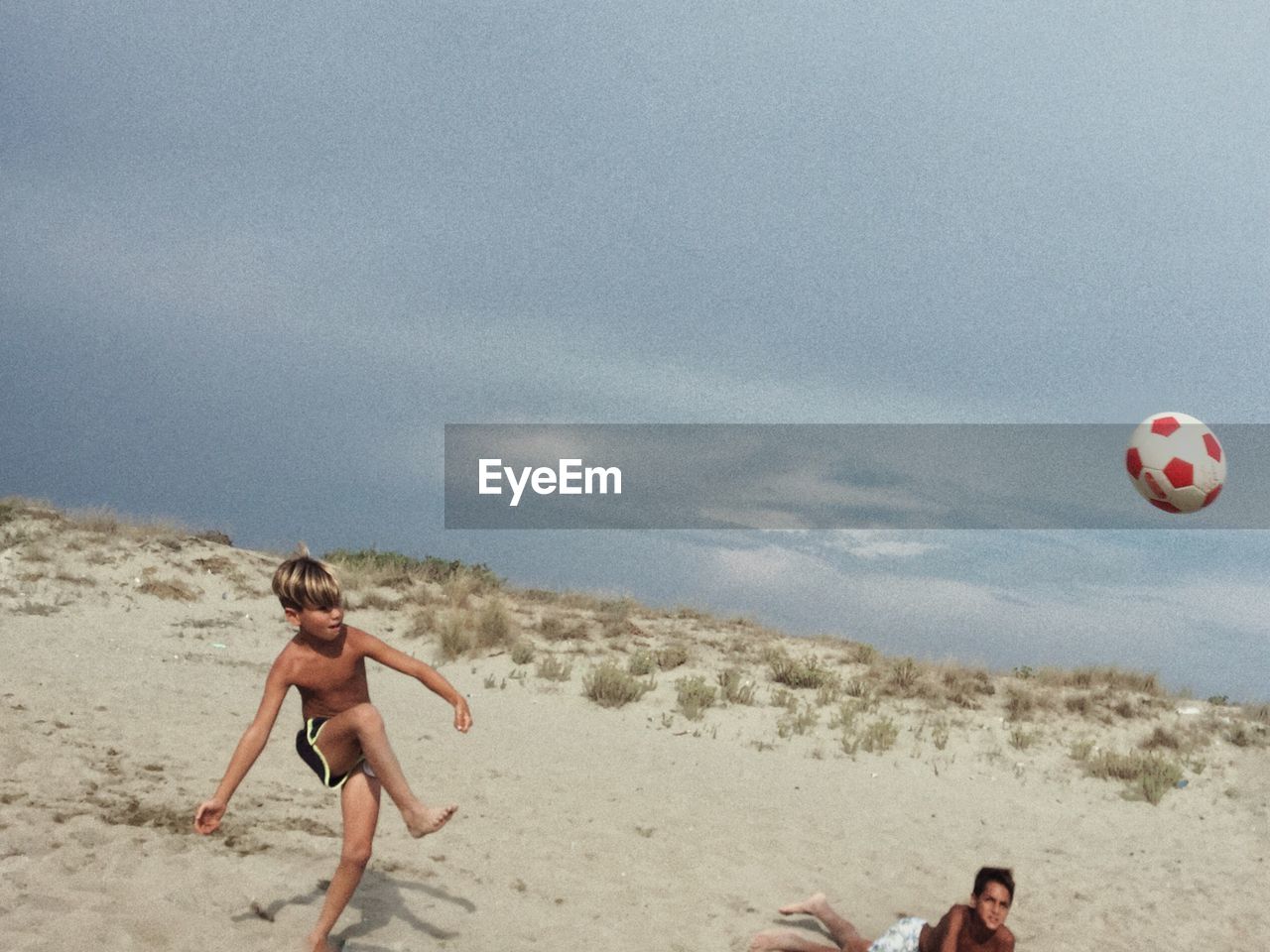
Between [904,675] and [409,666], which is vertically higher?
[409,666]

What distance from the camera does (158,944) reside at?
6.32m

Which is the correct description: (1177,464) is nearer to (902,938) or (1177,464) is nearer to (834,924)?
(834,924)

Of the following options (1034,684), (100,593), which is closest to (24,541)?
(100,593)

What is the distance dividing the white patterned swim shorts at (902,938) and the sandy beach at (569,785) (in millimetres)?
1541

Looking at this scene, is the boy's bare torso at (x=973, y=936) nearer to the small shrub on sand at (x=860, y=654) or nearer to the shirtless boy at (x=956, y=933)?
the shirtless boy at (x=956, y=933)

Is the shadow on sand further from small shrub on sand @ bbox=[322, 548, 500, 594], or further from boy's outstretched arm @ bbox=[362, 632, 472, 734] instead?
small shrub on sand @ bbox=[322, 548, 500, 594]

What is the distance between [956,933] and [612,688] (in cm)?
927

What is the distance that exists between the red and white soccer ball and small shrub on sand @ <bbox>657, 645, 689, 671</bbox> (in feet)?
23.5

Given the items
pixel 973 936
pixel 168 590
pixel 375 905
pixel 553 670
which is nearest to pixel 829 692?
pixel 553 670

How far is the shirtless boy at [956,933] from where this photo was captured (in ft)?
17.7

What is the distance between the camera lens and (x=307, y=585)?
210 inches

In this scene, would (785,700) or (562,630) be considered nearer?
(785,700)

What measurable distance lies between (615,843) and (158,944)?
4128 mm

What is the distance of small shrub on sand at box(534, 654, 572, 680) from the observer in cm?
1552
